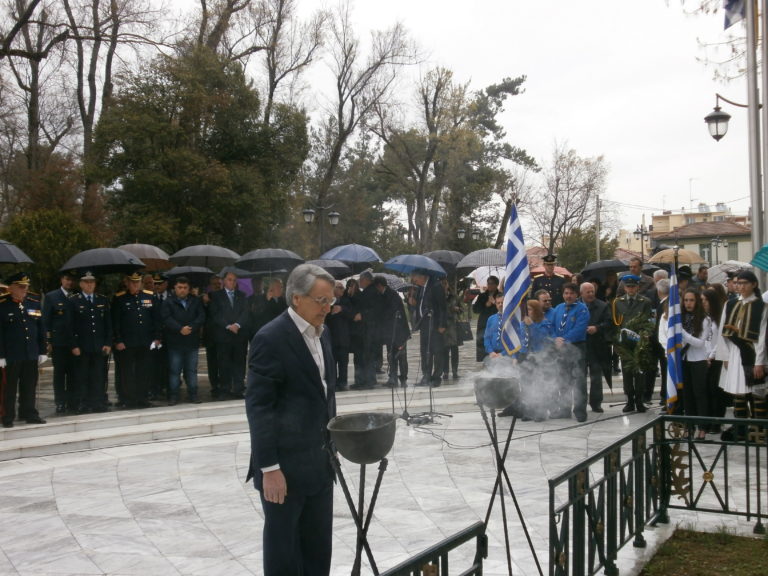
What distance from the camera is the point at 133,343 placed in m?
10.6

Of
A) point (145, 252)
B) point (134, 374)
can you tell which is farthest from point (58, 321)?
point (145, 252)

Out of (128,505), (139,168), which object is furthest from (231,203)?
(128,505)

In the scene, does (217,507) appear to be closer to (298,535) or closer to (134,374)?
(298,535)

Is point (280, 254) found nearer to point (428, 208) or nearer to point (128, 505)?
point (128, 505)

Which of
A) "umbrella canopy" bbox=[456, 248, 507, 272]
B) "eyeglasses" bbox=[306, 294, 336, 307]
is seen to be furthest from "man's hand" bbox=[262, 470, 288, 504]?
"umbrella canopy" bbox=[456, 248, 507, 272]

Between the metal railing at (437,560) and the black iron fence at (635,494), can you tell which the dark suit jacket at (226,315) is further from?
the metal railing at (437,560)

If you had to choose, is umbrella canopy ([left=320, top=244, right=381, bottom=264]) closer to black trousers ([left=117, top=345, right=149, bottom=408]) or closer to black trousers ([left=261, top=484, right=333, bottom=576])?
black trousers ([left=117, top=345, right=149, bottom=408])

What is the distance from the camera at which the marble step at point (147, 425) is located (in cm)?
848

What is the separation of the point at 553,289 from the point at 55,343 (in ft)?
27.3

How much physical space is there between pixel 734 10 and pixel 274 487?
12432mm

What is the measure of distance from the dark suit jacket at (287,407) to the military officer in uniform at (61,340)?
7352 mm

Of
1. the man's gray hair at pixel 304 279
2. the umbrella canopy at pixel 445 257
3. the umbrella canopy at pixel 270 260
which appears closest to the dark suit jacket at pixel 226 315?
the umbrella canopy at pixel 270 260

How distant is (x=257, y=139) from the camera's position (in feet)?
84.3

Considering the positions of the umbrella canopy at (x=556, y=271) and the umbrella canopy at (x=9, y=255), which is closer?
the umbrella canopy at (x=9, y=255)
